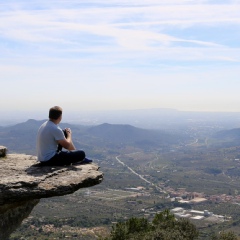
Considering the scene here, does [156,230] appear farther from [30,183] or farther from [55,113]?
[30,183]

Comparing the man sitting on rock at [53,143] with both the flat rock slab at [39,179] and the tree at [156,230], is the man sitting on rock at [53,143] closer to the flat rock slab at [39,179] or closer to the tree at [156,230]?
the flat rock slab at [39,179]

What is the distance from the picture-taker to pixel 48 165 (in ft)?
40.4

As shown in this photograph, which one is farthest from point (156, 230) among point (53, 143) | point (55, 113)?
point (55, 113)

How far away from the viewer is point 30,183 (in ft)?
34.8

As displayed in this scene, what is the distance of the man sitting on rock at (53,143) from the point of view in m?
11.9

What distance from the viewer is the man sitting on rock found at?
11.9 meters

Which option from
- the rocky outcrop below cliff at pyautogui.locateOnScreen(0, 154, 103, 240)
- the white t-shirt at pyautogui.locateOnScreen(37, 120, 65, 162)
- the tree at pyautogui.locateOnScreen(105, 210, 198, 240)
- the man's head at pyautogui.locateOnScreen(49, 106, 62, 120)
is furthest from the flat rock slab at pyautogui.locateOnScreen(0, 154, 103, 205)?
the tree at pyautogui.locateOnScreen(105, 210, 198, 240)

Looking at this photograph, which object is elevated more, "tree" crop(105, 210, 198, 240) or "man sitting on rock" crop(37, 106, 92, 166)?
"man sitting on rock" crop(37, 106, 92, 166)

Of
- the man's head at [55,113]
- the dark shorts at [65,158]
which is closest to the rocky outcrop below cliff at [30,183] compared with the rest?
the dark shorts at [65,158]

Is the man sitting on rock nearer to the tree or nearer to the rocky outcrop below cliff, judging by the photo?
the rocky outcrop below cliff

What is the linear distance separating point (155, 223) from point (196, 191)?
393ft

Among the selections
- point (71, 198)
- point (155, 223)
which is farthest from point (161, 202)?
point (155, 223)

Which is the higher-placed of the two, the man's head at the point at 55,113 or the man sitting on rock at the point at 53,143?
the man's head at the point at 55,113

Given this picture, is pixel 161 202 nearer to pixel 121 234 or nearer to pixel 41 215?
pixel 41 215
